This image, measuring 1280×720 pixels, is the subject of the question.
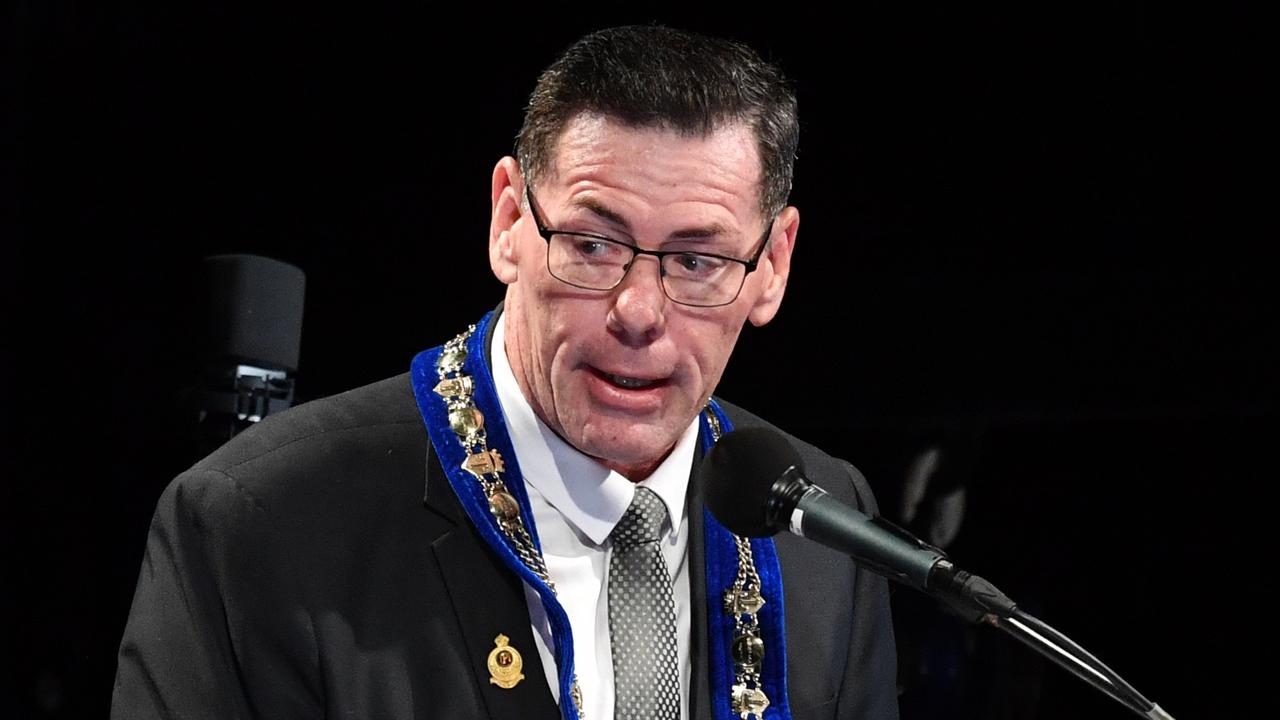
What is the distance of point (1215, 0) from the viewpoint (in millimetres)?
2779

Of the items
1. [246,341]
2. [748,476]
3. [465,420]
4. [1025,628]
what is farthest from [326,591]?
[1025,628]

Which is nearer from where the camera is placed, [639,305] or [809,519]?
[809,519]

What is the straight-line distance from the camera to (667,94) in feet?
5.93

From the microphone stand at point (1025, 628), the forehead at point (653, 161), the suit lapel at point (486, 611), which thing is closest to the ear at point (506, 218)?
the forehead at point (653, 161)

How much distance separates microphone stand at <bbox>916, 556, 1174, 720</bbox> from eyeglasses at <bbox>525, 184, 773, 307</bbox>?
0.64 meters

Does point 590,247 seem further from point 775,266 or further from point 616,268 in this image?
point 775,266

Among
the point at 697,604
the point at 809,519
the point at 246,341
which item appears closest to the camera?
the point at 809,519

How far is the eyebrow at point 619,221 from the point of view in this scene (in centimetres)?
177

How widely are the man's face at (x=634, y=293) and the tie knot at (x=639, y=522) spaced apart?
0.24ft

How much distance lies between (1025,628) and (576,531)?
→ 2.60ft

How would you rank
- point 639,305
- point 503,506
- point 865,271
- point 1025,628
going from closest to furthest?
point 1025,628, point 639,305, point 503,506, point 865,271

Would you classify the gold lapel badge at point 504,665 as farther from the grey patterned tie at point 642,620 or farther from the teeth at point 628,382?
the teeth at point 628,382

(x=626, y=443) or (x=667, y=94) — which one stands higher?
(x=667, y=94)

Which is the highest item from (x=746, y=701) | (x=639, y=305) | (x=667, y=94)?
(x=667, y=94)
